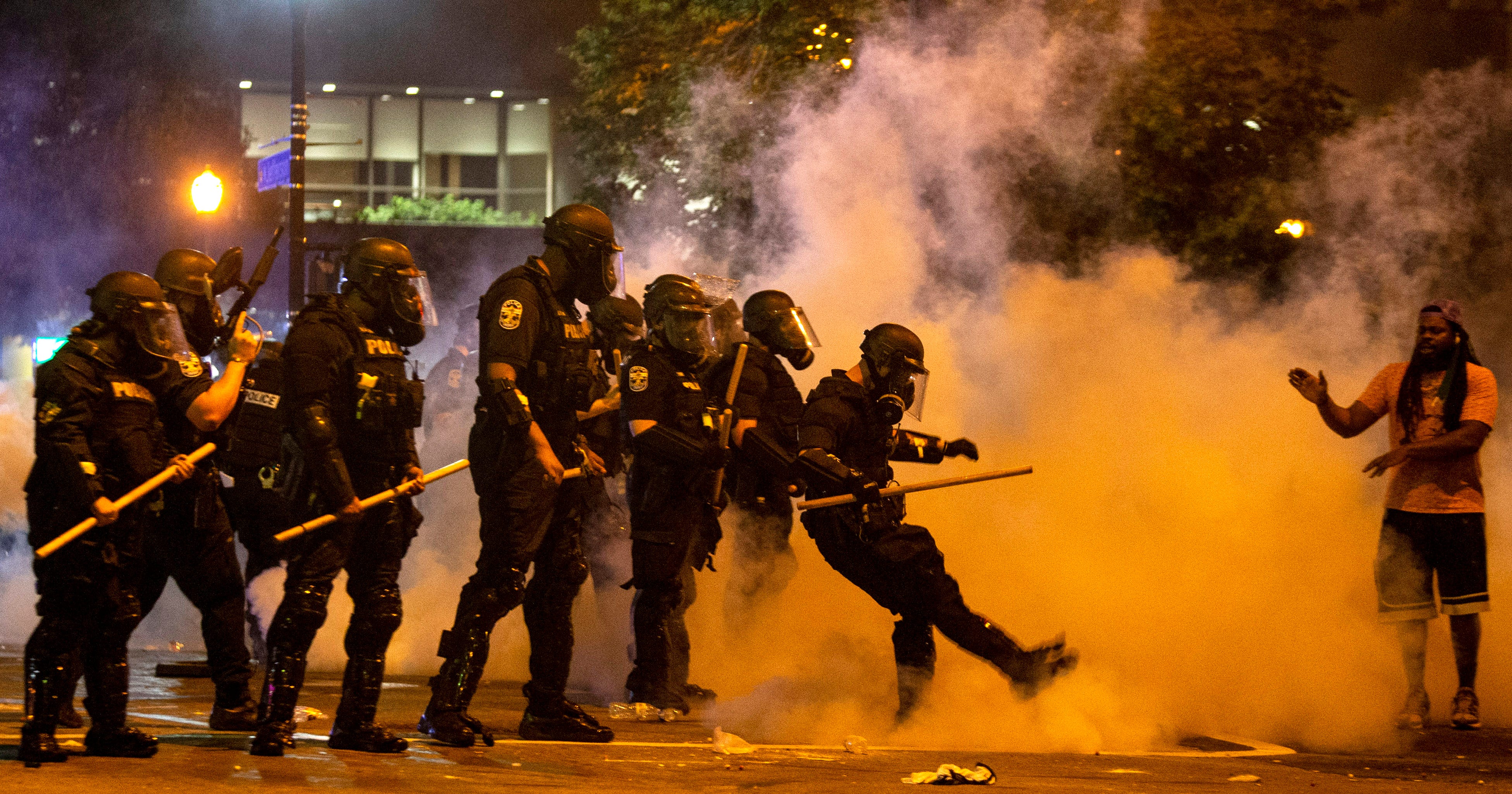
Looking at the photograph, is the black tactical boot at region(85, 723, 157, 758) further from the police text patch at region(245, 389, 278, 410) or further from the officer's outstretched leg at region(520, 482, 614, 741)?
the police text patch at region(245, 389, 278, 410)

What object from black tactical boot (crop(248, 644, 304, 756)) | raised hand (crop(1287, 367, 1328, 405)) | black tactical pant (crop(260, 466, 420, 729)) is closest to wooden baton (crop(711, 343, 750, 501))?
black tactical pant (crop(260, 466, 420, 729))

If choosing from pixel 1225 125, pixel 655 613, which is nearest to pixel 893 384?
pixel 655 613

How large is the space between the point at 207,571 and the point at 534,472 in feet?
4.49

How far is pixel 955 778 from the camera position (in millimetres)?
5160

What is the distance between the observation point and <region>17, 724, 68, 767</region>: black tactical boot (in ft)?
16.3

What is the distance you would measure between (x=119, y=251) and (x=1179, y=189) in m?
19.7

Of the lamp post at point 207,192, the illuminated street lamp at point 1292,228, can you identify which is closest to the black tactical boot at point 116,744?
the illuminated street lamp at point 1292,228

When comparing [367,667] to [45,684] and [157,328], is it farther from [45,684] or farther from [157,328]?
[157,328]

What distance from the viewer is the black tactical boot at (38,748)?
16.3ft

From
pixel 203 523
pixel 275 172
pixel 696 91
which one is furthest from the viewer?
pixel 275 172

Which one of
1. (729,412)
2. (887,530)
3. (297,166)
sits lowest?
(887,530)

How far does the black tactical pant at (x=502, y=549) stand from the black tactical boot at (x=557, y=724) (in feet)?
1.08

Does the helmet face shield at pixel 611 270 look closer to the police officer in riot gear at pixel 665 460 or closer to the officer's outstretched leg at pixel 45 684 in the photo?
the police officer in riot gear at pixel 665 460

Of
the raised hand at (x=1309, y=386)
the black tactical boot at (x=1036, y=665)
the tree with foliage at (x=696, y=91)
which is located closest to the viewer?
the black tactical boot at (x=1036, y=665)
